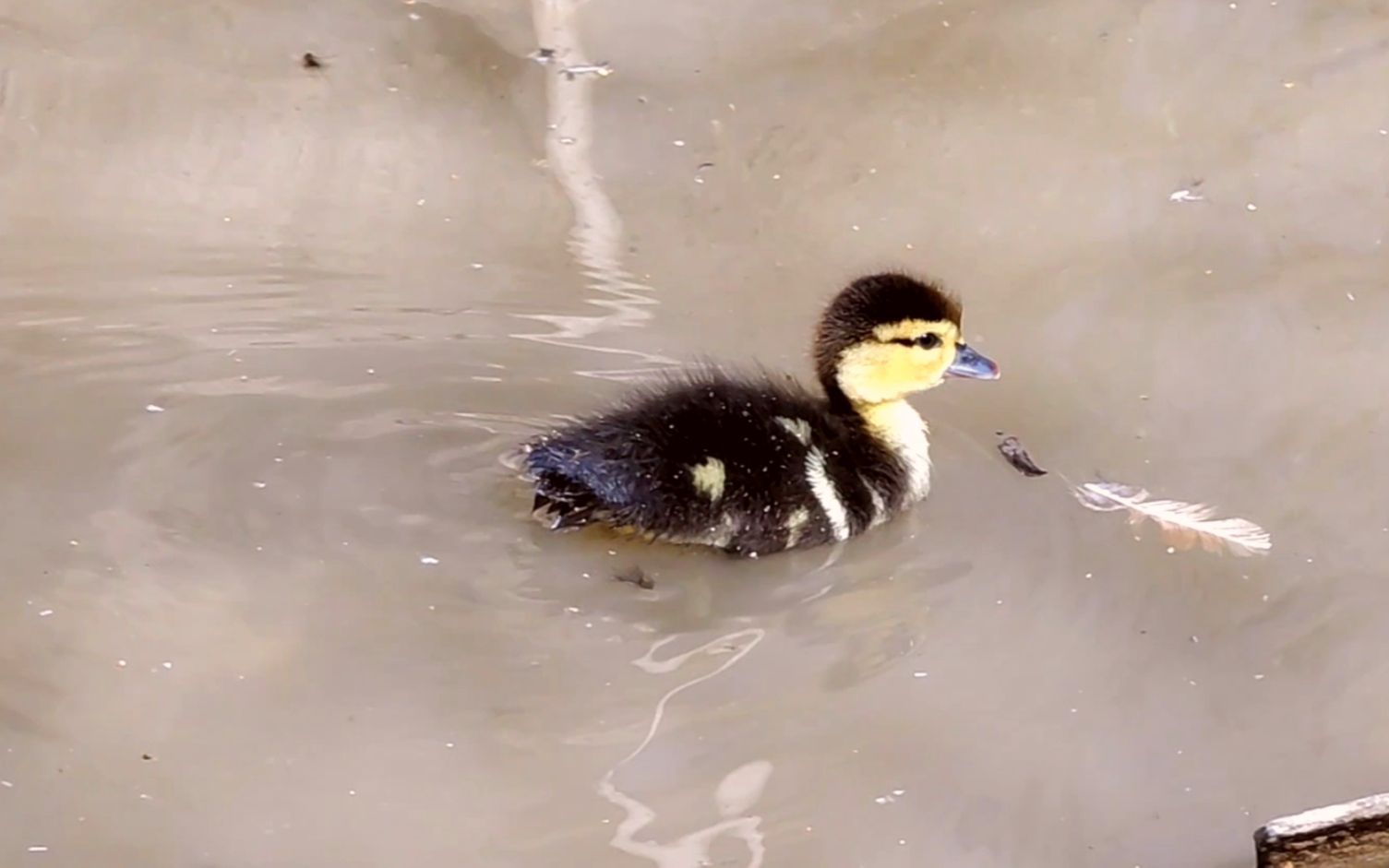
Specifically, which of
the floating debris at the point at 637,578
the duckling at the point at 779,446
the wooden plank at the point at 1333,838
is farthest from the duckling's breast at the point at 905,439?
the wooden plank at the point at 1333,838

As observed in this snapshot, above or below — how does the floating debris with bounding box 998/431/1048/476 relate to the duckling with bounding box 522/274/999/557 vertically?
below

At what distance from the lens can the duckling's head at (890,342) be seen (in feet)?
7.25

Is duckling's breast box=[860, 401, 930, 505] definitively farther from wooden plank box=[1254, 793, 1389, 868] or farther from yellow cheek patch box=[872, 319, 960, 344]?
wooden plank box=[1254, 793, 1389, 868]

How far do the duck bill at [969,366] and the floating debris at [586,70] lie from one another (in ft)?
3.57

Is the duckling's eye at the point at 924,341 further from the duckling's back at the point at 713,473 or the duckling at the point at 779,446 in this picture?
the duckling's back at the point at 713,473

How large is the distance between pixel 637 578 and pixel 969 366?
54 cm

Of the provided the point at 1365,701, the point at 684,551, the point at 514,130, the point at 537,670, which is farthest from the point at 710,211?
the point at 1365,701

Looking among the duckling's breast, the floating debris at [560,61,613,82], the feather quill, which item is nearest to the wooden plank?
the feather quill

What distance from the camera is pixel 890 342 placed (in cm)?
222

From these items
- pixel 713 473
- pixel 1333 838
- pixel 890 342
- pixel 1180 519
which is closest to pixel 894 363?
pixel 890 342

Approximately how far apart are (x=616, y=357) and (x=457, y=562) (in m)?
0.52

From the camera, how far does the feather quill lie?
2162 millimetres

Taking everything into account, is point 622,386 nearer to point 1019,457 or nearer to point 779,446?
point 779,446

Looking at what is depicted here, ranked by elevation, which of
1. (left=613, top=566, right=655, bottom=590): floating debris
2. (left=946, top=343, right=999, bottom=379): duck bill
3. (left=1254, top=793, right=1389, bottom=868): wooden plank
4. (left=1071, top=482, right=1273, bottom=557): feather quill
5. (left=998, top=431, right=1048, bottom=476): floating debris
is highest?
(left=1254, top=793, right=1389, bottom=868): wooden plank
